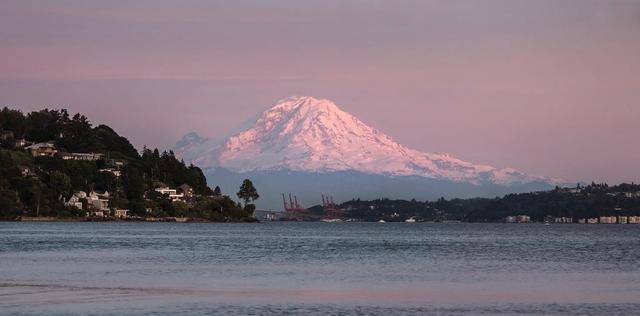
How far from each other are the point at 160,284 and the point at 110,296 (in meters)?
7.48

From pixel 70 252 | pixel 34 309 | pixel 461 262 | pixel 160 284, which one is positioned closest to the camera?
pixel 34 309

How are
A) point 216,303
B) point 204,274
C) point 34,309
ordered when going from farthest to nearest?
point 204,274 < point 216,303 < point 34,309

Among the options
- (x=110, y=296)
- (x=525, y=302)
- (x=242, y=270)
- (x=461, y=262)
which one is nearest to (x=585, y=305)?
(x=525, y=302)

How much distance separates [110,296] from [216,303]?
534 cm

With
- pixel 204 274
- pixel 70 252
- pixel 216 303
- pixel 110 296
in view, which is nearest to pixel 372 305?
pixel 216 303

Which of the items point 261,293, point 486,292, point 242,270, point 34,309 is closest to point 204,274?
point 242,270

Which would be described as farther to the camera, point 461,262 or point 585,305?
point 461,262

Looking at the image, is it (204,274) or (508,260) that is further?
(508,260)

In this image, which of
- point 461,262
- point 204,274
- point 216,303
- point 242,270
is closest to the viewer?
point 216,303

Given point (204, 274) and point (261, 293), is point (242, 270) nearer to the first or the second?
point (204, 274)

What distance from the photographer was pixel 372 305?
51.9 meters

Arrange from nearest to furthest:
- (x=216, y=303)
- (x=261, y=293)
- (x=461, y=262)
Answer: (x=216, y=303)
(x=261, y=293)
(x=461, y=262)

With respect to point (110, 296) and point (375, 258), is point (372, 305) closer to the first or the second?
point (110, 296)

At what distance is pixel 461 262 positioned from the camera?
8806 centimetres
